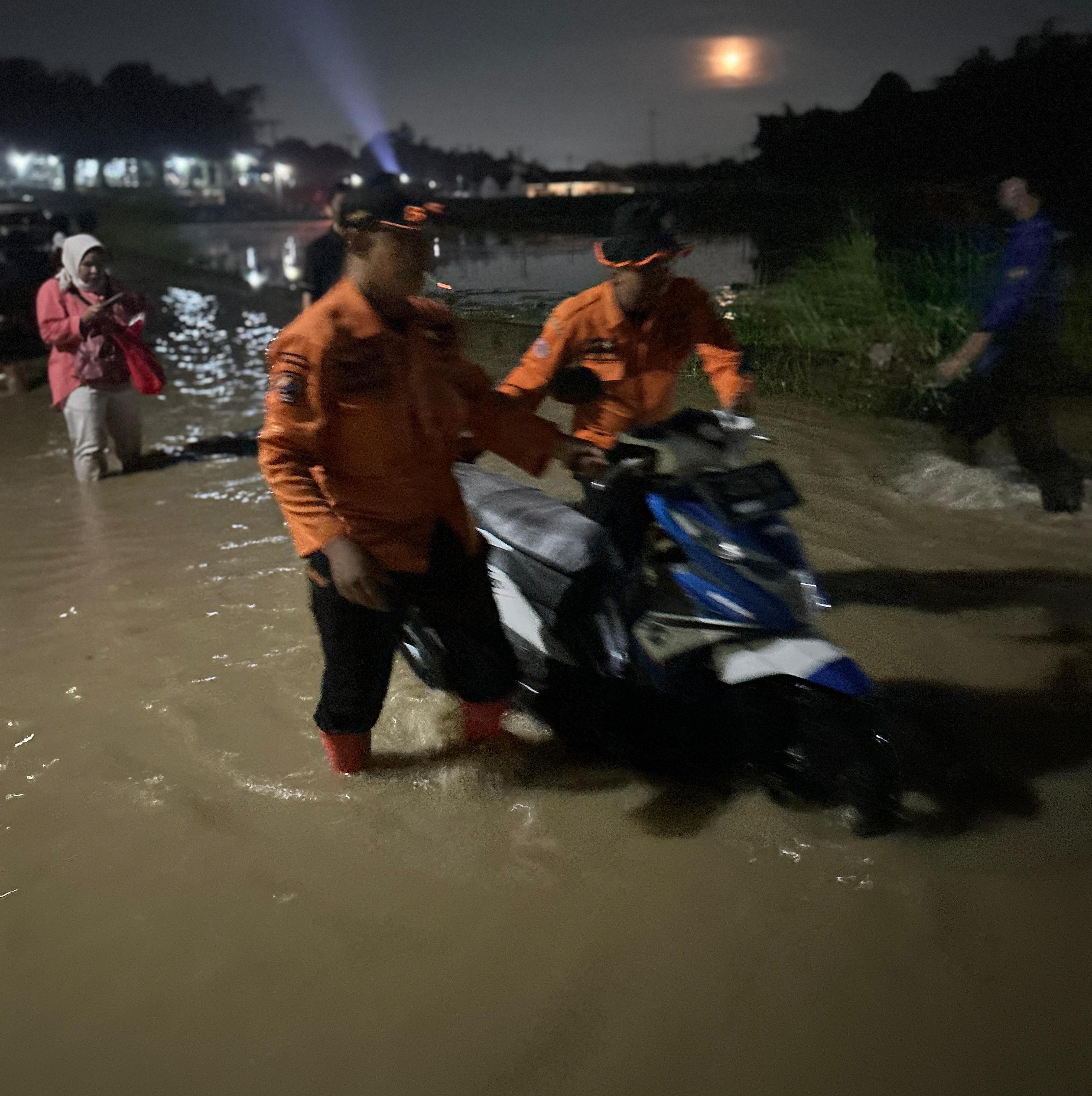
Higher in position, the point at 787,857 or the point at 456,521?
the point at 456,521

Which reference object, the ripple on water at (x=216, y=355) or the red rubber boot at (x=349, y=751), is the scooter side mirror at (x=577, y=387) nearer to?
the red rubber boot at (x=349, y=751)

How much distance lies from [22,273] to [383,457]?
12885 mm

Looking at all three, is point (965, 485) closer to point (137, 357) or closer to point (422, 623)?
point (422, 623)

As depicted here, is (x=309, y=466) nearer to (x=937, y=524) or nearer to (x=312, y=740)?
(x=312, y=740)

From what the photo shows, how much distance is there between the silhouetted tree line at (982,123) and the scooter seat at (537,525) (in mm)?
11123

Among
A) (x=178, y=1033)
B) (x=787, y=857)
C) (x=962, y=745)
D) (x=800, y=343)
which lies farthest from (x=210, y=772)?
(x=800, y=343)

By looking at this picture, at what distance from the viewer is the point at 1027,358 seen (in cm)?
606

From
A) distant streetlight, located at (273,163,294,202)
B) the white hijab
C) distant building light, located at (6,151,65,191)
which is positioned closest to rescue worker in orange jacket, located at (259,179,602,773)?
the white hijab

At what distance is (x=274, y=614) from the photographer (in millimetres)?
5066

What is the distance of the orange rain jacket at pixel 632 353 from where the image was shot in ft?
13.3

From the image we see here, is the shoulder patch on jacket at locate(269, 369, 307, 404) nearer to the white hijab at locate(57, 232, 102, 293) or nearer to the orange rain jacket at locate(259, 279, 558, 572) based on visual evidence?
the orange rain jacket at locate(259, 279, 558, 572)

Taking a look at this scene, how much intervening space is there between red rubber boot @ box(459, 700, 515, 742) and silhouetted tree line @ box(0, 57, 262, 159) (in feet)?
239

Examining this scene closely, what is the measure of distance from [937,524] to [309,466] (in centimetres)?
438

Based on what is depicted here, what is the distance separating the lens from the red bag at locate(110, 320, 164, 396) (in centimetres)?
722
